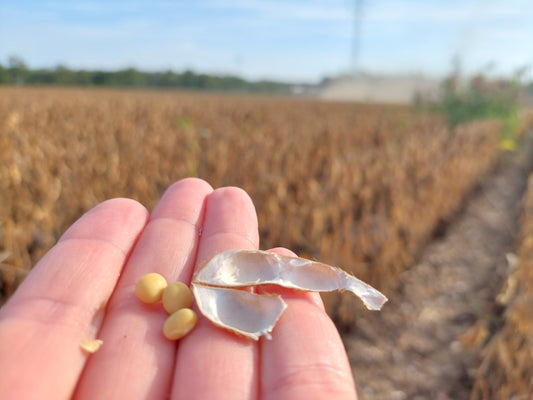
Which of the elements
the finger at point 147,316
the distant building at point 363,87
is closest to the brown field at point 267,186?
the finger at point 147,316

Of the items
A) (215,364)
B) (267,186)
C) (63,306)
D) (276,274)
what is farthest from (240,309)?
(267,186)

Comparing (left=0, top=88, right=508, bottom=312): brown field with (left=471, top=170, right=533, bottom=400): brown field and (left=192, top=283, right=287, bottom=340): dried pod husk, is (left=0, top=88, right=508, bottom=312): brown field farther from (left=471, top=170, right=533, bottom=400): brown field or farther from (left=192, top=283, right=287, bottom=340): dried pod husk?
(left=192, top=283, right=287, bottom=340): dried pod husk

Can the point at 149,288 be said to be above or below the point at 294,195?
above

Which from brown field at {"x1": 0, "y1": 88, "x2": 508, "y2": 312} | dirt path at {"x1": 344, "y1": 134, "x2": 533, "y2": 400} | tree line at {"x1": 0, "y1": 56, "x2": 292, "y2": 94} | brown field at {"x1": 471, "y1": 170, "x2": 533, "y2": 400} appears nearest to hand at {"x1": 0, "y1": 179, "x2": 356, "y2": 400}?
brown field at {"x1": 0, "y1": 88, "x2": 508, "y2": 312}

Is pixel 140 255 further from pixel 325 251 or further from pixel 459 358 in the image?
pixel 459 358

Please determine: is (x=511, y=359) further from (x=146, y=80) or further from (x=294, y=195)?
(x=146, y=80)

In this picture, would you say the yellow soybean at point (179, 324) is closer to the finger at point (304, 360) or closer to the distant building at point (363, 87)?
the finger at point (304, 360)
